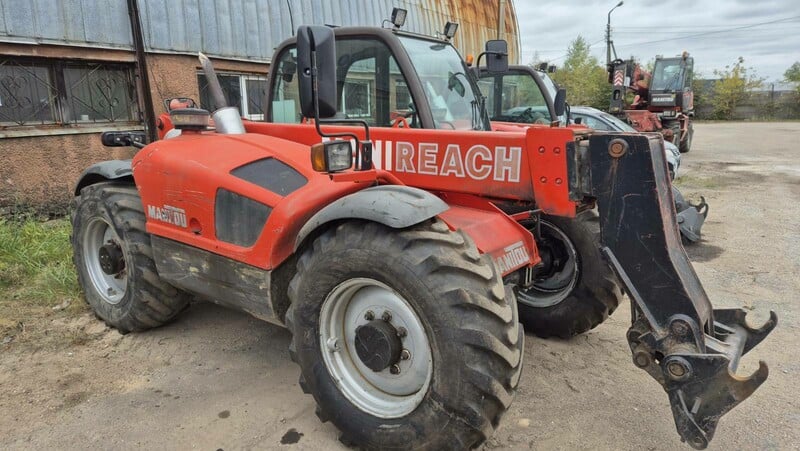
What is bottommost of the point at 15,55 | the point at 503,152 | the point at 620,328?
the point at 620,328

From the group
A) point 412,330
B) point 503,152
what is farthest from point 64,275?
point 503,152

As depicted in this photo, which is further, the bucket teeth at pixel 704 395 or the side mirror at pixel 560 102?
the side mirror at pixel 560 102

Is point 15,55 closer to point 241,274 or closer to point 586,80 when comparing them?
point 241,274

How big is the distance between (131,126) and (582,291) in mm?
7108

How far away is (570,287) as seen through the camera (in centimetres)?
395

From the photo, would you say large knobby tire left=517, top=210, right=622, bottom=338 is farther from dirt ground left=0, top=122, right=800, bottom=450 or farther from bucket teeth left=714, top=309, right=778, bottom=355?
bucket teeth left=714, top=309, right=778, bottom=355

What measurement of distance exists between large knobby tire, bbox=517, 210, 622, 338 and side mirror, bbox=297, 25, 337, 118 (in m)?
1.96

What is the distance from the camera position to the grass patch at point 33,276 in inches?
179

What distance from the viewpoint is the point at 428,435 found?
2.48 m

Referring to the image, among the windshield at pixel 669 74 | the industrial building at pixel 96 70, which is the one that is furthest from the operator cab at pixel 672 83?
the industrial building at pixel 96 70

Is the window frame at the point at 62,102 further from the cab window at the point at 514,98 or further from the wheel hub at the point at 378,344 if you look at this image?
the wheel hub at the point at 378,344

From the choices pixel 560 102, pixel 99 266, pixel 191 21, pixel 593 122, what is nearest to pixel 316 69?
pixel 99 266

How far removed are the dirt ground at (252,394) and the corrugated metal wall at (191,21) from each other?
14.5ft

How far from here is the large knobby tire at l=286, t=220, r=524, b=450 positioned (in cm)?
237
